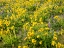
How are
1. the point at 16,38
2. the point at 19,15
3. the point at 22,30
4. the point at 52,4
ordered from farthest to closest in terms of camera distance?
the point at 52,4, the point at 19,15, the point at 22,30, the point at 16,38

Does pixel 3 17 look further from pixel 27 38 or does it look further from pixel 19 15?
pixel 27 38

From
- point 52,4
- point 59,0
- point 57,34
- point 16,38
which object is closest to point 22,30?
point 16,38

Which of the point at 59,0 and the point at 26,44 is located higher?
the point at 59,0

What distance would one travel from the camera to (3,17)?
455 inches

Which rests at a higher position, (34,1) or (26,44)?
(34,1)

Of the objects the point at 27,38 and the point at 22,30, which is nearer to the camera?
the point at 27,38

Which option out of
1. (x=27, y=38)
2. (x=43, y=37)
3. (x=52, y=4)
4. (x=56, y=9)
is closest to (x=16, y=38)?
(x=27, y=38)

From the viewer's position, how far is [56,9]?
12219 mm

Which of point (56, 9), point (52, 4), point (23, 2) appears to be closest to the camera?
point (56, 9)

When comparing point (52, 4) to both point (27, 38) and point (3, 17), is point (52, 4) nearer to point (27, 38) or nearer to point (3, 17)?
point (3, 17)

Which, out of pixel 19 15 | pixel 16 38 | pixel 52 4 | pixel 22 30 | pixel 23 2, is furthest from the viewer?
pixel 23 2

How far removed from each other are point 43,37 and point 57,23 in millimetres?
2122

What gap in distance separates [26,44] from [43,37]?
30.6 inches

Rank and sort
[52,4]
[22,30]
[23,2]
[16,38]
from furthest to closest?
[23,2], [52,4], [22,30], [16,38]
